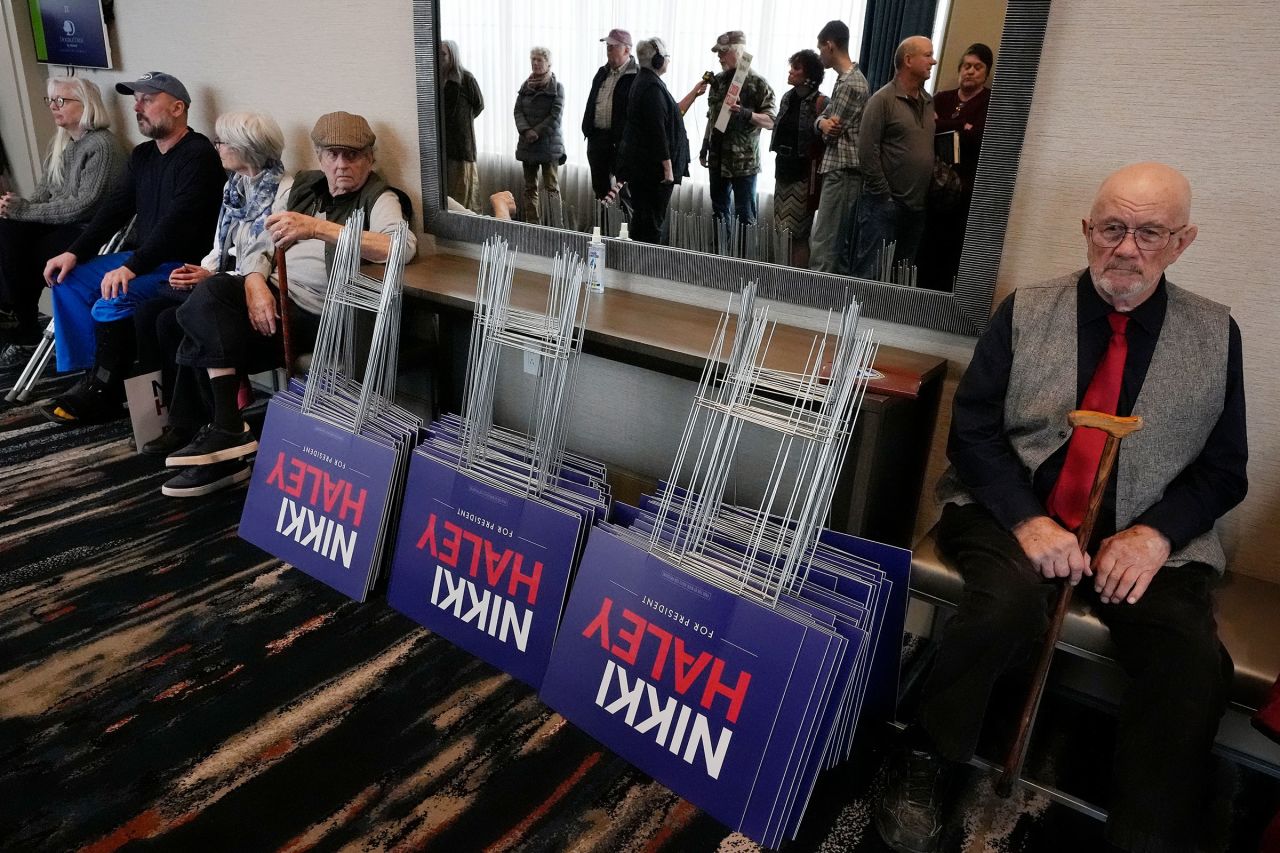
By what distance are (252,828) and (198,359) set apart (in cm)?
161

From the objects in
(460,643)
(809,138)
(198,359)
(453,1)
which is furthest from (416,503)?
(453,1)

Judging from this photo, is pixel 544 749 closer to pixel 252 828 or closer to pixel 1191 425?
pixel 252 828

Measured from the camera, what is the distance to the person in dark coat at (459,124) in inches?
102

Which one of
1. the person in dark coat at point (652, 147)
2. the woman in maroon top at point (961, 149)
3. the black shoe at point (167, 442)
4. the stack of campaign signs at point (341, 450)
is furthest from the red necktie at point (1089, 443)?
the black shoe at point (167, 442)

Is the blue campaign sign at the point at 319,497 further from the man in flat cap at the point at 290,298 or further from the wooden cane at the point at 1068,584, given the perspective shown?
the wooden cane at the point at 1068,584

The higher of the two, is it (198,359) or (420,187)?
(420,187)

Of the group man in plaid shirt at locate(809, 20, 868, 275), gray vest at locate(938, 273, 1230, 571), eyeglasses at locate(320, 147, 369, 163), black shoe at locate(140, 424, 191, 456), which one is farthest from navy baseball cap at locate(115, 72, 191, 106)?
gray vest at locate(938, 273, 1230, 571)

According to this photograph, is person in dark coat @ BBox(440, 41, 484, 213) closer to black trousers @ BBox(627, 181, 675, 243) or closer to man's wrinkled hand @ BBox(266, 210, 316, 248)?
man's wrinkled hand @ BBox(266, 210, 316, 248)

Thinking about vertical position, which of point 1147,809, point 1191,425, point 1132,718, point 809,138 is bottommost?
point 1147,809

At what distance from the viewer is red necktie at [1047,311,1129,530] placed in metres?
1.60

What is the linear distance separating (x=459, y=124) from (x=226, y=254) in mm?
1027

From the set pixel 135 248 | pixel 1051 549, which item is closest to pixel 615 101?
pixel 1051 549

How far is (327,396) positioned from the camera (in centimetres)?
235

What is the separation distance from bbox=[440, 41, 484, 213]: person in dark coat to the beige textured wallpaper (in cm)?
161
